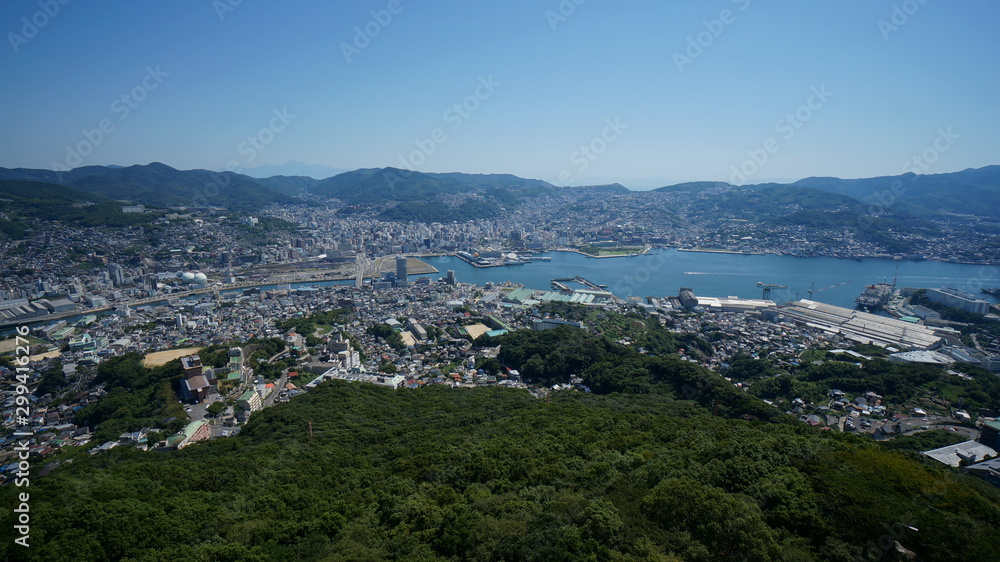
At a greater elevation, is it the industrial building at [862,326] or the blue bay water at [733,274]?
the blue bay water at [733,274]

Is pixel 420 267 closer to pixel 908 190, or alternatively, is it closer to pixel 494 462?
pixel 494 462

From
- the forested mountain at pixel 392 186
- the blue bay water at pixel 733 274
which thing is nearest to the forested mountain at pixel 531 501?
the blue bay water at pixel 733 274

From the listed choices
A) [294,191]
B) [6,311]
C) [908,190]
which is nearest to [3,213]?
[6,311]

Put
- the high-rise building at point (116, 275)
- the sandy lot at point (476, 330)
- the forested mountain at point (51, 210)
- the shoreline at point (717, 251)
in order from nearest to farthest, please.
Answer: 1. the sandy lot at point (476, 330)
2. the high-rise building at point (116, 275)
3. the forested mountain at point (51, 210)
4. the shoreline at point (717, 251)

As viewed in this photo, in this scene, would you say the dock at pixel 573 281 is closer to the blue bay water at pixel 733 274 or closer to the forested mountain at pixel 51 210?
the blue bay water at pixel 733 274

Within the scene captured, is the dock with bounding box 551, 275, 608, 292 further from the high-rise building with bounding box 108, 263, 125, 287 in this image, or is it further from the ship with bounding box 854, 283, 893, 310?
the high-rise building with bounding box 108, 263, 125, 287

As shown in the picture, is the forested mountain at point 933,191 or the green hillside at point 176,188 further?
the forested mountain at point 933,191

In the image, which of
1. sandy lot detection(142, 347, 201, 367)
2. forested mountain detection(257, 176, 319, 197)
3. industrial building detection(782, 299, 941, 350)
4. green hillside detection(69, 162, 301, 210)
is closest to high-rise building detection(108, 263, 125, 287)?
sandy lot detection(142, 347, 201, 367)
